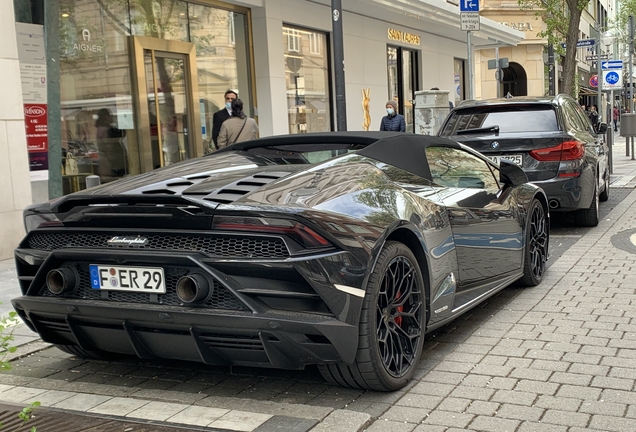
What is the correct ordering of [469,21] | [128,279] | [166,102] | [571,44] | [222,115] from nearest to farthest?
[128,279], [222,115], [469,21], [166,102], [571,44]

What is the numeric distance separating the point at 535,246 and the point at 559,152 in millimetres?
2726

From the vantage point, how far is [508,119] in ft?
29.3

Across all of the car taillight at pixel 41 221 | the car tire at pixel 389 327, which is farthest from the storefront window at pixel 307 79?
the car tire at pixel 389 327

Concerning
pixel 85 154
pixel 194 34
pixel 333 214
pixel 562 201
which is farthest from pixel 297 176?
pixel 194 34

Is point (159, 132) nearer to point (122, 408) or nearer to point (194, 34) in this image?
point (194, 34)

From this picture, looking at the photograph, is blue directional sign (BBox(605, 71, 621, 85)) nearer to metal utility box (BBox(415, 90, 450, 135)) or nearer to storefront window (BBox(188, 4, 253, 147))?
metal utility box (BBox(415, 90, 450, 135))

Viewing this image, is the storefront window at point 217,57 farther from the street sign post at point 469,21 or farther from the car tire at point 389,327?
the car tire at point 389,327

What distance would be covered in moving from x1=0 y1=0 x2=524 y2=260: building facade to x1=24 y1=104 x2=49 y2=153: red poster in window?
10cm

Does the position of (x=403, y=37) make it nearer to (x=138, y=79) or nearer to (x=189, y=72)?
(x=189, y=72)

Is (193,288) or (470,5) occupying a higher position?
(470,5)

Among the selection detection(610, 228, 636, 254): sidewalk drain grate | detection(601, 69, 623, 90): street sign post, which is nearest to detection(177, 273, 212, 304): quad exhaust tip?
detection(610, 228, 636, 254): sidewalk drain grate

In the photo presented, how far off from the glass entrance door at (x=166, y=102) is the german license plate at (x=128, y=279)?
8.52 meters

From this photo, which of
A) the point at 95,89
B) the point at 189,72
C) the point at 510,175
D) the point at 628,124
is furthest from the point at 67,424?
the point at 628,124

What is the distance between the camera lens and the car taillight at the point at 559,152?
8.60 metres
